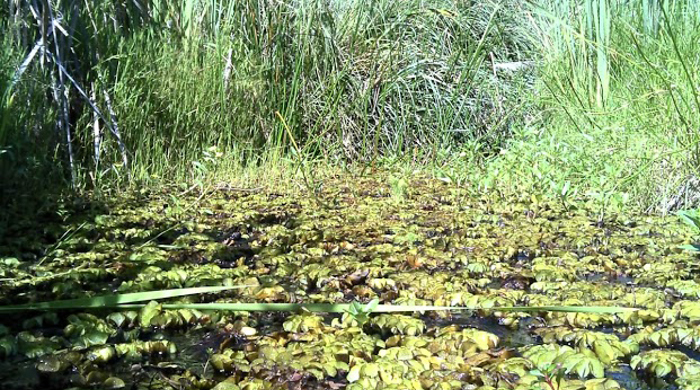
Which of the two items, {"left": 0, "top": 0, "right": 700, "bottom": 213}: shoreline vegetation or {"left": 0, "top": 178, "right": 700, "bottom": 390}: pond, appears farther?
{"left": 0, "top": 0, "right": 700, "bottom": 213}: shoreline vegetation

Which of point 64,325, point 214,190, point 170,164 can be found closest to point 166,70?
point 170,164

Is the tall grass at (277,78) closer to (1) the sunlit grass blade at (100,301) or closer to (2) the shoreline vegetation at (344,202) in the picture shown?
(2) the shoreline vegetation at (344,202)

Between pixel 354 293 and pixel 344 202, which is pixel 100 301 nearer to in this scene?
pixel 354 293

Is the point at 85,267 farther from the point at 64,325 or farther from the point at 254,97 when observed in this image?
the point at 254,97

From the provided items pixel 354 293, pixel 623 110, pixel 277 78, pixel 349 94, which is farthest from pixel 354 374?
pixel 349 94

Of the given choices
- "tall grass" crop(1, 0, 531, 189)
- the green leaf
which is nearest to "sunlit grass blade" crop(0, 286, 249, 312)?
the green leaf

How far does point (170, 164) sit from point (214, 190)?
610 mm

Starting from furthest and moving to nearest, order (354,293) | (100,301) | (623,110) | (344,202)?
(623,110)
(344,202)
(354,293)
(100,301)

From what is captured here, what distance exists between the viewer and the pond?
5.53ft

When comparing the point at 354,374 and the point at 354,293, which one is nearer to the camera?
the point at 354,374

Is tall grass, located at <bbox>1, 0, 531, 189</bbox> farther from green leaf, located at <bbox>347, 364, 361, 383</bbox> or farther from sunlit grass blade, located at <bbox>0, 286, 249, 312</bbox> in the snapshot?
green leaf, located at <bbox>347, 364, 361, 383</bbox>

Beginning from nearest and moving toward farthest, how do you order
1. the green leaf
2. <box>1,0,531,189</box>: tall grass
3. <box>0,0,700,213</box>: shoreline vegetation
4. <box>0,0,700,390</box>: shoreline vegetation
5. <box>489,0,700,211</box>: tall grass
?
A: the green leaf
<box>0,0,700,390</box>: shoreline vegetation
<box>489,0,700,211</box>: tall grass
<box>0,0,700,213</box>: shoreline vegetation
<box>1,0,531,189</box>: tall grass

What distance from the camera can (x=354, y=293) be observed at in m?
2.35

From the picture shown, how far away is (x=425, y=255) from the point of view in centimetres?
278
